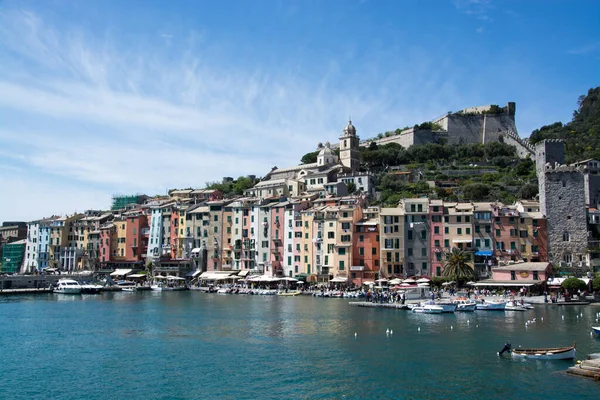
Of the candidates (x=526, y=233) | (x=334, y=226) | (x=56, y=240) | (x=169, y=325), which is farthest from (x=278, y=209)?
(x=56, y=240)

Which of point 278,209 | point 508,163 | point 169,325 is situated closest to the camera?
point 169,325

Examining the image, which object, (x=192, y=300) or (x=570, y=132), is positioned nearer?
(x=192, y=300)

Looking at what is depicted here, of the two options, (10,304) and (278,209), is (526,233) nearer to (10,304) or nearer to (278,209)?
(278,209)

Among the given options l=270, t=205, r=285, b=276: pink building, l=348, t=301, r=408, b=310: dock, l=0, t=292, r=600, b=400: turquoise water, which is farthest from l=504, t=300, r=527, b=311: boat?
l=270, t=205, r=285, b=276: pink building

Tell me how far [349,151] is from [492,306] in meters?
73.6

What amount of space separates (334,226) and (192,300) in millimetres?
20731

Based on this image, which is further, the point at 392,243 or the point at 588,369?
the point at 392,243

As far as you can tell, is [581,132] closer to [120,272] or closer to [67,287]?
[120,272]

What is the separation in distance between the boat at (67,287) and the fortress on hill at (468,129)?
80.6 m

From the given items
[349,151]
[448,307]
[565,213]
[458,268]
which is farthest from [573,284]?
[349,151]

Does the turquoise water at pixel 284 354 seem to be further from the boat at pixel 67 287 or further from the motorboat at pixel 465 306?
the boat at pixel 67 287

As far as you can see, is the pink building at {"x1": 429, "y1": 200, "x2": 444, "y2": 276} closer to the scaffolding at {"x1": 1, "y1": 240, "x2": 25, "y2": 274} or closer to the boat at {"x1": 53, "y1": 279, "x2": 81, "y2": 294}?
the boat at {"x1": 53, "y1": 279, "x2": 81, "y2": 294}

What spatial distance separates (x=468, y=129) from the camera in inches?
5512

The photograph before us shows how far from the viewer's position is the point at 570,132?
147875 mm
